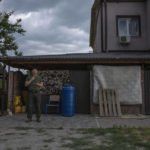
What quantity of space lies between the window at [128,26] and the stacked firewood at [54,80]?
17.2 feet

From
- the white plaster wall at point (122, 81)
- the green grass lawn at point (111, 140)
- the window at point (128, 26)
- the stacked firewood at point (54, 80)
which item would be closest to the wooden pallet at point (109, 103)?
the white plaster wall at point (122, 81)

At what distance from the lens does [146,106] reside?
8.16 m

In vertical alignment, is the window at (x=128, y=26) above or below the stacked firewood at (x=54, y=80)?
above

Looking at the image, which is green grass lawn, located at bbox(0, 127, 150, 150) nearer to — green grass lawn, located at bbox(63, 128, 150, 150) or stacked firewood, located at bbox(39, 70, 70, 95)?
green grass lawn, located at bbox(63, 128, 150, 150)

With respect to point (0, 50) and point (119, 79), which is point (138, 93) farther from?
point (0, 50)

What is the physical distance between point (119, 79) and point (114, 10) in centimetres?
559

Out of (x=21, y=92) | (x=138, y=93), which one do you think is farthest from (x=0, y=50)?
(x=138, y=93)

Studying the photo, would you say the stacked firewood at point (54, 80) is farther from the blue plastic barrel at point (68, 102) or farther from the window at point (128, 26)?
the window at point (128, 26)

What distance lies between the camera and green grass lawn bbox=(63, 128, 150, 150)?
352cm

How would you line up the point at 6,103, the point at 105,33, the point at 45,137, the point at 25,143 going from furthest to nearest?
the point at 105,33 < the point at 6,103 < the point at 45,137 < the point at 25,143

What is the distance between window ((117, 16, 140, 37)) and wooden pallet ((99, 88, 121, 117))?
5.09 metres

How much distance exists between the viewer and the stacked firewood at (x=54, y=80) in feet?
28.2

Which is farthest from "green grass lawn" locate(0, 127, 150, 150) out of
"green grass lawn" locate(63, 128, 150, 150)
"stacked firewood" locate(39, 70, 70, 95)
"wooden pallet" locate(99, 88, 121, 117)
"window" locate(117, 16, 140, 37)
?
"window" locate(117, 16, 140, 37)

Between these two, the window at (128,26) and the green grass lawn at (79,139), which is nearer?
the green grass lawn at (79,139)
